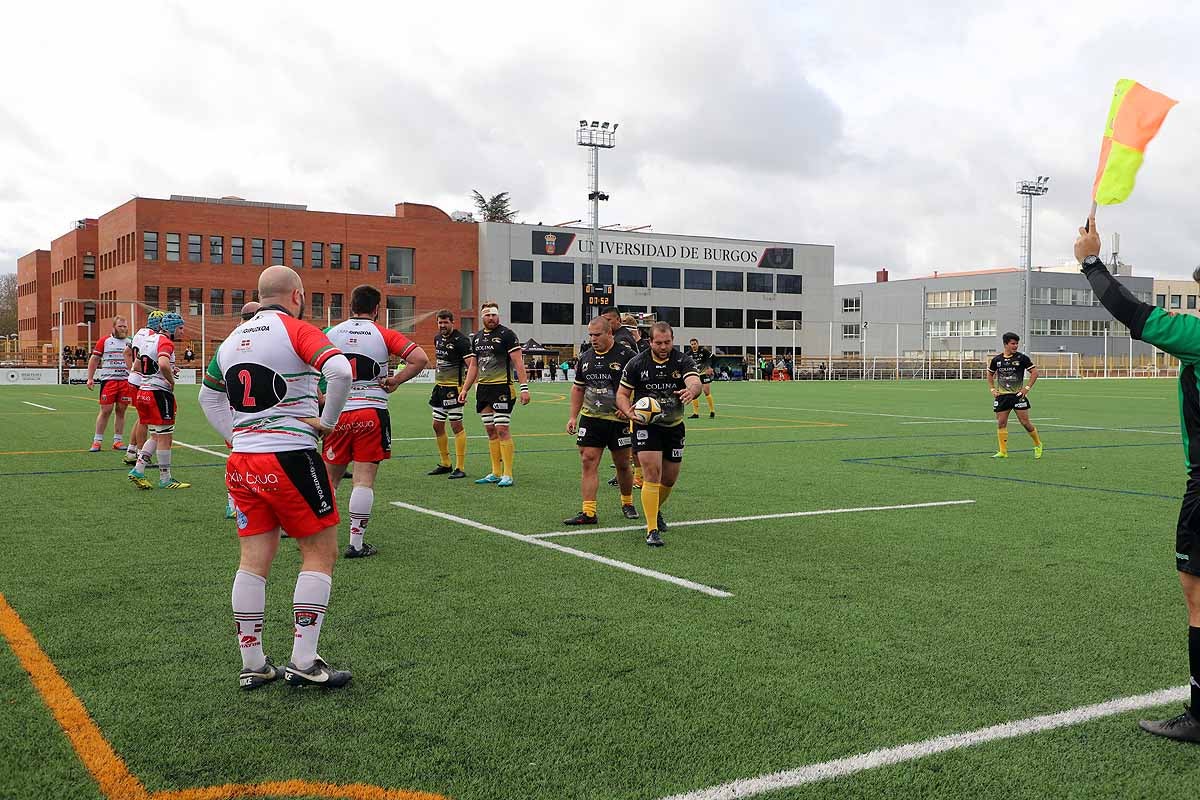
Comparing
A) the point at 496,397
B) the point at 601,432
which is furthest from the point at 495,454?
the point at 601,432

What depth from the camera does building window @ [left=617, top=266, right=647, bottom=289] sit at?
267 ft

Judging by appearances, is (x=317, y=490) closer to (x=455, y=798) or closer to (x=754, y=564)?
(x=455, y=798)

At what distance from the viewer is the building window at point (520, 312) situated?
78000 millimetres

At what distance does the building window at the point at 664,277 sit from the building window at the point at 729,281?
401cm

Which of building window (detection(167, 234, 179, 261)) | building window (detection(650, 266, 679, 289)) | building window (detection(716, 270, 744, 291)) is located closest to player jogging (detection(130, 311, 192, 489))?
building window (detection(167, 234, 179, 261))

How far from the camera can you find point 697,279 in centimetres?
8462

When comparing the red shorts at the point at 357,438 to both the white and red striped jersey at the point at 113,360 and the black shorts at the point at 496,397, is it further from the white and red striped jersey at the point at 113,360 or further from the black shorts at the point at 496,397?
the white and red striped jersey at the point at 113,360

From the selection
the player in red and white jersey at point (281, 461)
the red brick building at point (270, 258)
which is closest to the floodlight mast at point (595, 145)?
the red brick building at point (270, 258)

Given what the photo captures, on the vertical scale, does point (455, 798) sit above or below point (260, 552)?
below

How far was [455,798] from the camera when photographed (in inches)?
140

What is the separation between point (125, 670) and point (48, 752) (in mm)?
1007

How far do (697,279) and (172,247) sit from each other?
132 feet

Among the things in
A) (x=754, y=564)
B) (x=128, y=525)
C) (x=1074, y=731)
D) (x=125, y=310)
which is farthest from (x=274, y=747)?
(x=125, y=310)

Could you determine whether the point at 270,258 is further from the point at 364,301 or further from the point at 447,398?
the point at 364,301
